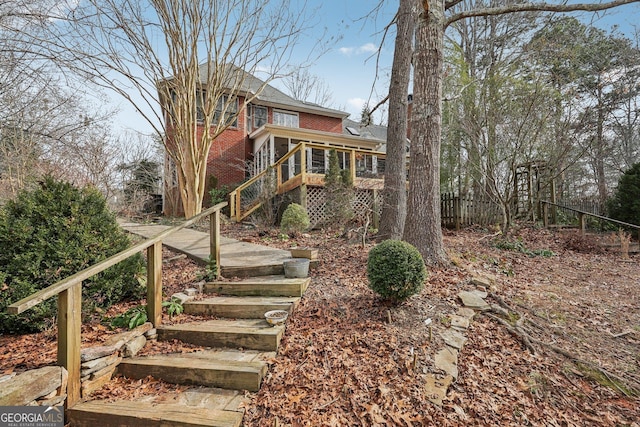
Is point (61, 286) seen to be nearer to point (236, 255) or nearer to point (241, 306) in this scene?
point (241, 306)

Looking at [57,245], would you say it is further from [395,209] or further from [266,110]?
[266,110]

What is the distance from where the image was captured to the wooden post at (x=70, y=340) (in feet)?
7.02

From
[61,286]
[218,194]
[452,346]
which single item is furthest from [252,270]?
[218,194]

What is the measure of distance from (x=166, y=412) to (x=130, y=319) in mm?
1208

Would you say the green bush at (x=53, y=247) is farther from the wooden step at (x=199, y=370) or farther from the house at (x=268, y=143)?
the house at (x=268, y=143)

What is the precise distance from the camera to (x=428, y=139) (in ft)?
14.6

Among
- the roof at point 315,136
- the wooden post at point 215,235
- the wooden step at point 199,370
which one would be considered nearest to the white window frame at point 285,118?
the roof at point 315,136

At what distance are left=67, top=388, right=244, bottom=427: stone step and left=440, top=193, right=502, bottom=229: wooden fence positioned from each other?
8.89 metres

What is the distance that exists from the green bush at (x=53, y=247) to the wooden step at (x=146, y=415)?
1065mm

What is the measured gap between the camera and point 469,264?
190 inches

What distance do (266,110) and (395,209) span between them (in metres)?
11.3

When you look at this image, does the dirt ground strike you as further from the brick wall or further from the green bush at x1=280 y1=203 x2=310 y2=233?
the brick wall

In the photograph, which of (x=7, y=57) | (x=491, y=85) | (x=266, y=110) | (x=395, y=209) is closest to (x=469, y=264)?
(x=395, y=209)

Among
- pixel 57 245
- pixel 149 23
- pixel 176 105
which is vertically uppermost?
pixel 149 23
